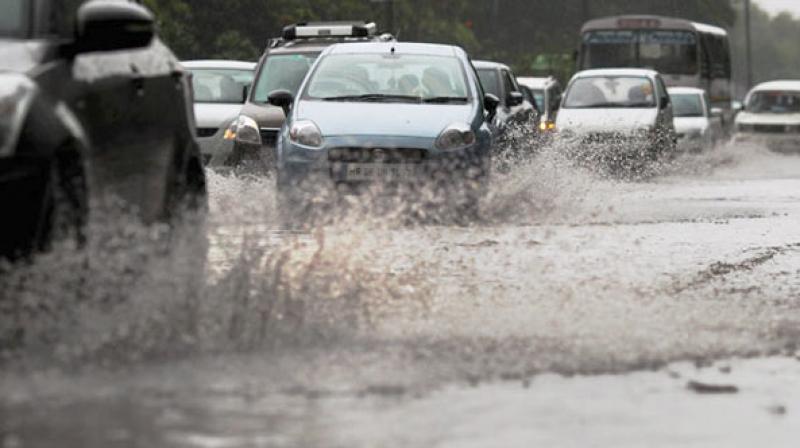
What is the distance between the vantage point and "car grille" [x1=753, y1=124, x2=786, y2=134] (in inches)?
1647

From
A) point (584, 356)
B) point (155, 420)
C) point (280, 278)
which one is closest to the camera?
point (155, 420)

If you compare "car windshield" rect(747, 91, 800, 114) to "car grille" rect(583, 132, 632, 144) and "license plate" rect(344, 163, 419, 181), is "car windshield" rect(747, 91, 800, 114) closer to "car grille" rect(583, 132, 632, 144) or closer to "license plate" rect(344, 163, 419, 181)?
"car grille" rect(583, 132, 632, 144)

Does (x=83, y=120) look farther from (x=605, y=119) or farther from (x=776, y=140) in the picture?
(x=776, y=140)

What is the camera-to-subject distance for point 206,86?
82.2ft

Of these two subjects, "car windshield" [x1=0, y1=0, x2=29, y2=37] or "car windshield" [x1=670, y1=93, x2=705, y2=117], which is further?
Answer: "car windshield" [x1=670, y1=93, x2=705, y2=117]

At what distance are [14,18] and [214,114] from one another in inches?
641

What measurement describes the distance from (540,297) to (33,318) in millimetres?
3704

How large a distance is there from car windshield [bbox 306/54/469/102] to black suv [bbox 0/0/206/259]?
7.84m

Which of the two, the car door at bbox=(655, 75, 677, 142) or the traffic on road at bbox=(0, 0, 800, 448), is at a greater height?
Answer: the traffic on road at bbox=(0, 0, 800, 448)

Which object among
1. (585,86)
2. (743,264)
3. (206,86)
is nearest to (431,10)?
(585,86)

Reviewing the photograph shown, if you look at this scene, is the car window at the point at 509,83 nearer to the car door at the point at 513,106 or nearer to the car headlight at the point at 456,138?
the car door at the point at 513,106

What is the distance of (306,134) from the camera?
52.2ft

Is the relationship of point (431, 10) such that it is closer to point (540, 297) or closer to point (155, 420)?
point (540, 297)

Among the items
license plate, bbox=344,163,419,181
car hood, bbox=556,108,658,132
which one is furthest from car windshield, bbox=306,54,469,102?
car hood, bbox=556,108,658,132
